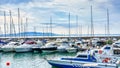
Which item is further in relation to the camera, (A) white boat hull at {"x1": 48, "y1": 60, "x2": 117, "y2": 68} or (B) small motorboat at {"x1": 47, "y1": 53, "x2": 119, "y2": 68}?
(B) small motorboat at {"x1": 47, "y1": 53, "x2": 119, "y2": 68}

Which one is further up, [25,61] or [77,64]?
[77,64]

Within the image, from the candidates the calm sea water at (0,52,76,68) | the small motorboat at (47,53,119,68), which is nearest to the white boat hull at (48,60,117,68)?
the small motorboat at (47,53,119,68)

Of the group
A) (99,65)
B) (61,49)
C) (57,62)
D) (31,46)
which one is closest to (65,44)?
(61,49)

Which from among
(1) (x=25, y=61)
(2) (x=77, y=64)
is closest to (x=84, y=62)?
(2) (x=77, y=64)

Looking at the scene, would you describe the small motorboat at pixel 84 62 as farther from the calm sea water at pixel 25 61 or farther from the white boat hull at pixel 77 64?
the calm sea water at pixel 25 61

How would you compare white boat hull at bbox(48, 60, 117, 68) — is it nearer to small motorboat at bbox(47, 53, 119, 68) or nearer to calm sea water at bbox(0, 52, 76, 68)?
small motorboat at bbox(47, 53, 119, 68)

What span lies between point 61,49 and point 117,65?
93.7ft

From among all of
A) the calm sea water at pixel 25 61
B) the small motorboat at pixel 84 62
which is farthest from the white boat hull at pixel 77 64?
the calm sea water at pixel 25 61

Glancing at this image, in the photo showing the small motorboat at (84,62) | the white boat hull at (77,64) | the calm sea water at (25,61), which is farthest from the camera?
the calm sea water at (25,61)

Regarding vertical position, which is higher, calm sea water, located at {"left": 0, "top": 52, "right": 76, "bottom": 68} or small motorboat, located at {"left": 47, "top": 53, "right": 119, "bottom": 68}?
small motorboat, located at {"left": 47, "top": 53, "right": 119, "bottom": 68}

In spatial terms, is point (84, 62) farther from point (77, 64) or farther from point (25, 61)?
point (25, 61)

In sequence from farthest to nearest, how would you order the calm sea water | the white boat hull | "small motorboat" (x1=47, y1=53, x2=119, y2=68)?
1. the calm sea water
2. "small motorboat" (x1=47, y1=53, x2=119, y2=68)
3. the white boat hull

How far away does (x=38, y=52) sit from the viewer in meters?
57.2

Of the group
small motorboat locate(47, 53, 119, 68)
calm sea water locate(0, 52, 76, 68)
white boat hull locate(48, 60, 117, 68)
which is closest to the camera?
white boat hull locate(48, 60, 117, 68)
